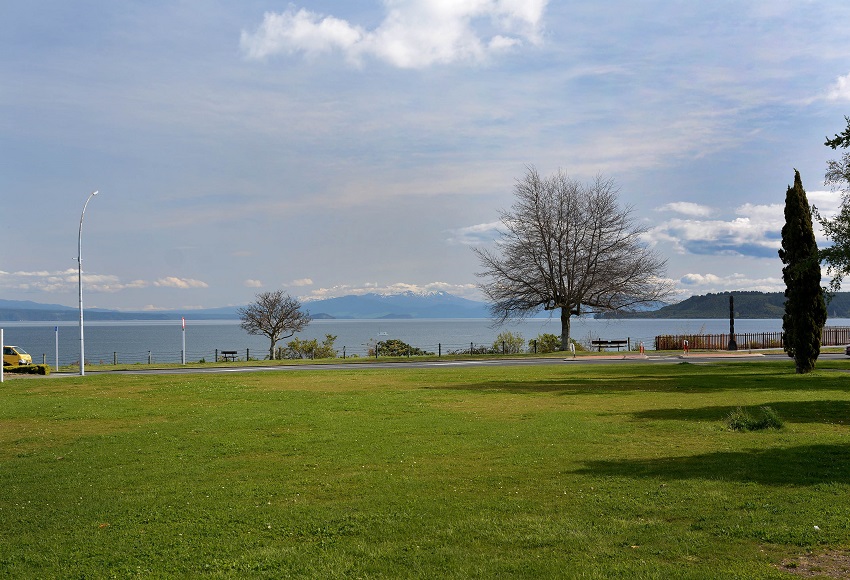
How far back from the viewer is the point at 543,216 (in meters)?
55.2

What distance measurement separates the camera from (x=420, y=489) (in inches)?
404

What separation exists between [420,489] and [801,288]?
26289 mm

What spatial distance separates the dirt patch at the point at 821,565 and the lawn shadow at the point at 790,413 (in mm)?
10352

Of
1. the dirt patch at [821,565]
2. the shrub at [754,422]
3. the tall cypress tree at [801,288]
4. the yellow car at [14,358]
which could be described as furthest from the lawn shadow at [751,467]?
the yellow car at [14,358]

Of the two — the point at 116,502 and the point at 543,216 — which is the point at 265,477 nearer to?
the point at 116,502

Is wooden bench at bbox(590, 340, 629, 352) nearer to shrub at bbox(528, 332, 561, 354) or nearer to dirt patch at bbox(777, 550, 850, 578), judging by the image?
shrub at bbox(528, 332, 561, 354)

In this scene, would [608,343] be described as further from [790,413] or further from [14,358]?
[14,358]

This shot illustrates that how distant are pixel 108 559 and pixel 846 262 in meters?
23.0

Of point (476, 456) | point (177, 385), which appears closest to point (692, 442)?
point (476, 456)

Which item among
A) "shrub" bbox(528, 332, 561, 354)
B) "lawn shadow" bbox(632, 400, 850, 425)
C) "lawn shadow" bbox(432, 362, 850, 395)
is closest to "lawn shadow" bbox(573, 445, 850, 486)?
"lawn shadow" bbox(632, 400, 850, 425)

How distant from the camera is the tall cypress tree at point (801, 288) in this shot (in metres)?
30.2

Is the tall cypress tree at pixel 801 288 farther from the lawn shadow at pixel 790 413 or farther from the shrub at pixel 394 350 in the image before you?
the shrub at pixel 394 350

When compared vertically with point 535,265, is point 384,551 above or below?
below

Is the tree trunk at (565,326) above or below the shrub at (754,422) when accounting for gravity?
above
